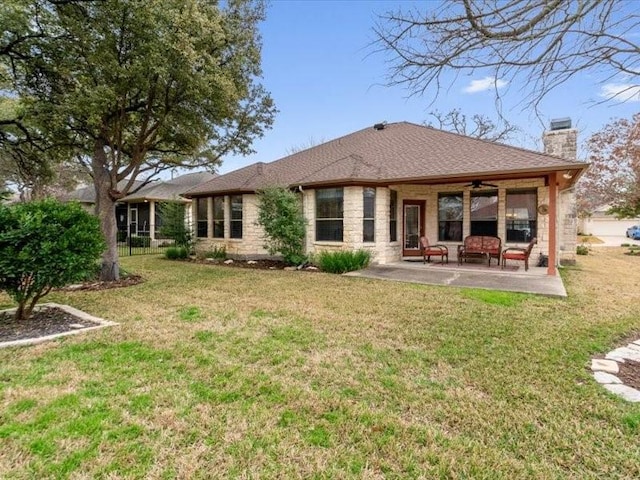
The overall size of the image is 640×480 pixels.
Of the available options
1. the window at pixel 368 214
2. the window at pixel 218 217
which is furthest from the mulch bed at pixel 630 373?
the window at pixel 218 217

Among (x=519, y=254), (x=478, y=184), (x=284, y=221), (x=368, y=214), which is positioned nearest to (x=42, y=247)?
(x=284, y=221)

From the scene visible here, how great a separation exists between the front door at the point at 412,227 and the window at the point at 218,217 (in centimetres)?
731

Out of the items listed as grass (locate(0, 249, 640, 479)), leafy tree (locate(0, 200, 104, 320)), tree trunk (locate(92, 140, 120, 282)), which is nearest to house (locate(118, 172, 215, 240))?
tree trunk (locate(92, 140, 120, 282))

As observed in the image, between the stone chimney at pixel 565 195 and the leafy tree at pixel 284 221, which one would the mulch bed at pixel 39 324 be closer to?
the leafy tree at pixel 284 221

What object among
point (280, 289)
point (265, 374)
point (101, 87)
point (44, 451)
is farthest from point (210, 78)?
point (44, 451)

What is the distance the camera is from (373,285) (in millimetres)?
8477

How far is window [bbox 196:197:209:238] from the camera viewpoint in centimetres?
1558

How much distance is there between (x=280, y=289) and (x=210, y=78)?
4925 millimetres

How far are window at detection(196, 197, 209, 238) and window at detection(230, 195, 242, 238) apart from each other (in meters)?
1.72

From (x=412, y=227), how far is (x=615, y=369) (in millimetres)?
9348

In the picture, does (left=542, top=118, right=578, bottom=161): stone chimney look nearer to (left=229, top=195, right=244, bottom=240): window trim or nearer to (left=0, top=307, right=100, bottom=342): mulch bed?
(left=229, top=195, right=244, bottom=240): window trim

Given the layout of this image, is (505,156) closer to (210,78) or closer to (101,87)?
(210,78)

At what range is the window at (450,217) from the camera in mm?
12430

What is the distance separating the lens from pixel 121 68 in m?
7.60
